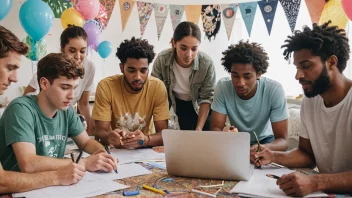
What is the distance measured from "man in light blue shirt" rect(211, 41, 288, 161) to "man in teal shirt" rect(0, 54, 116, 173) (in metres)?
0.84

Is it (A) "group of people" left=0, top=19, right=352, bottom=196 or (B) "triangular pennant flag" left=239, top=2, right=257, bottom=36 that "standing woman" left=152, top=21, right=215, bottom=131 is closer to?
(A) "group of people" left=0, top=19, right=352, bottom=196

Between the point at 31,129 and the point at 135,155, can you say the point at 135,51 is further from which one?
the point at 31,129

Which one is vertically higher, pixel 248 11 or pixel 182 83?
pixel 248 11

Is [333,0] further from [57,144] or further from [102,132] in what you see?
[57,144]

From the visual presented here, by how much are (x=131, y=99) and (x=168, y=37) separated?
283 centimetres

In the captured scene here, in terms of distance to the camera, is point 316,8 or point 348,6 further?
point 316,8

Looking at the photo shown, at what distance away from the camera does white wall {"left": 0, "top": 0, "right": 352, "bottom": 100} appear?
397cm

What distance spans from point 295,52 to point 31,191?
1.19m

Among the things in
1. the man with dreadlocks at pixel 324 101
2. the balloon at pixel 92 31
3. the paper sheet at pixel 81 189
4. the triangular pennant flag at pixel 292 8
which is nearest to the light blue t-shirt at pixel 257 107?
the man with dreadlocks at pixel 324 101

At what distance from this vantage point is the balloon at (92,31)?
3746 millimetres

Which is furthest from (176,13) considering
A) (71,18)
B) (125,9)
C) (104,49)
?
(71,18)

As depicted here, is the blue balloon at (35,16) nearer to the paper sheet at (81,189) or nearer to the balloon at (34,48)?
the balloon at (34,48)

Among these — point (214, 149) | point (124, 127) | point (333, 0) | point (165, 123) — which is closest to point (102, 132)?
point (124, 127)

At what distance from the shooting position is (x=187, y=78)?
99.4 inches
